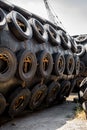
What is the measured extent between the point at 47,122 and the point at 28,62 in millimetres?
1892

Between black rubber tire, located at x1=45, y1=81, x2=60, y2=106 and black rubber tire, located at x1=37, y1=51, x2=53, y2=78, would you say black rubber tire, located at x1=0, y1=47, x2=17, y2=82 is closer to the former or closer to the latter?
black rubber tire, located at x1=37, y1=51, x2=53, y2=78

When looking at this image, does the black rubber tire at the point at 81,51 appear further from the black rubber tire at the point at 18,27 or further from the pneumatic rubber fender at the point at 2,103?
the pneumatic rubber fender at the point at 2,103

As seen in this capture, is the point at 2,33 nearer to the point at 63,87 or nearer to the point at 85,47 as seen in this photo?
the point at 63,87

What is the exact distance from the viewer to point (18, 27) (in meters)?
6.91

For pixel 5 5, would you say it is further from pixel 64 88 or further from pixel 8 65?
pixel 64 88

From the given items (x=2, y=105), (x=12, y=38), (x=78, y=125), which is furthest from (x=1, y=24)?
(x=78, y=125)

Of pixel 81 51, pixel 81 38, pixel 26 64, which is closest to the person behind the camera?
pixel 26 64

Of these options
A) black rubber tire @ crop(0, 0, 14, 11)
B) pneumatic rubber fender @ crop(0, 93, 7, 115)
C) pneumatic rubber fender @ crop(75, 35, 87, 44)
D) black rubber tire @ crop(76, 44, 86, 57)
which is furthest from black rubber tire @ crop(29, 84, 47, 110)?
pneumatic rubber fender @ crop(75, 35, 87, 44)

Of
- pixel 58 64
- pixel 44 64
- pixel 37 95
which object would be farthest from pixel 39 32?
pixel 37 95

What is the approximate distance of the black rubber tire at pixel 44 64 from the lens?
26.2 feet

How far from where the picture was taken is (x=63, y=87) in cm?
1079

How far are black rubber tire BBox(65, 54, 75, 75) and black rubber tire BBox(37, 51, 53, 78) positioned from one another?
1834mm

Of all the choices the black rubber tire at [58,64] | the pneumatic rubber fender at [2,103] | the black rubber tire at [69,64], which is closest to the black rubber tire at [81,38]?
the black rubber tire at [69,64]

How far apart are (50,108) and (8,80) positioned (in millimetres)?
3860
